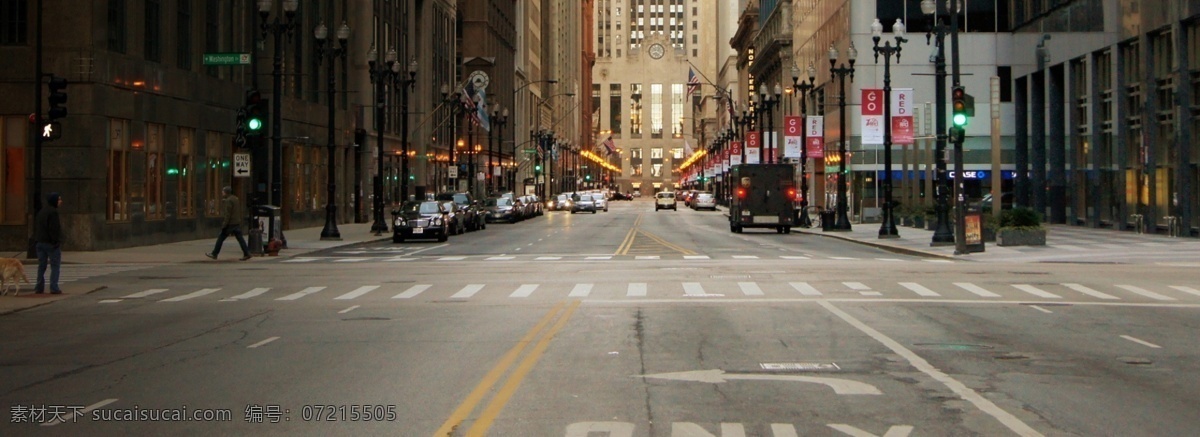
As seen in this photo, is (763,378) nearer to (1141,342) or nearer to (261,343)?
(1141,342)

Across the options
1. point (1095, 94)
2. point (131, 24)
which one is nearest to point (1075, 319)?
point (131, 24)

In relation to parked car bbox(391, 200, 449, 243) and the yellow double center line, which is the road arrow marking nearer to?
the yellow double center line

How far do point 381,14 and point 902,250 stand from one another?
1701 inches

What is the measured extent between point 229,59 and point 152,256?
566cm

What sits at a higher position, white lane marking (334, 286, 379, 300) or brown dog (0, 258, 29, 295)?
brown dog (0, 258, 29, 295)

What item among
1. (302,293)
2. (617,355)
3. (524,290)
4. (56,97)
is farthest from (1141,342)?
A: (56,97)

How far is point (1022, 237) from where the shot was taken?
37.2 metres

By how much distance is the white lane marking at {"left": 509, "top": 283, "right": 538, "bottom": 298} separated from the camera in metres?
22.0

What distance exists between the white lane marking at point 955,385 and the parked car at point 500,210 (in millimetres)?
58573

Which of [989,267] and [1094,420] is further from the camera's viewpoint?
[989,267]

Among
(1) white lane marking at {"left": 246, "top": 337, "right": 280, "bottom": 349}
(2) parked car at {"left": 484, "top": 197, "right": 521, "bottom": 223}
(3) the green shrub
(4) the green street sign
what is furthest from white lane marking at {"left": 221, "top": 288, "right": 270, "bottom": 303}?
(2) parked car at {"left": 484, "top": 197, "right": 521, "bottom": 223}

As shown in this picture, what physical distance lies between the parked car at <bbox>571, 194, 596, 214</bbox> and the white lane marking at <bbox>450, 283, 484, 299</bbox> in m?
78.7

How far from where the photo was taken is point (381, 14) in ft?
239

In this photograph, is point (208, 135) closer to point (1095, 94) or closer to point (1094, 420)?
point (1095, 94)
